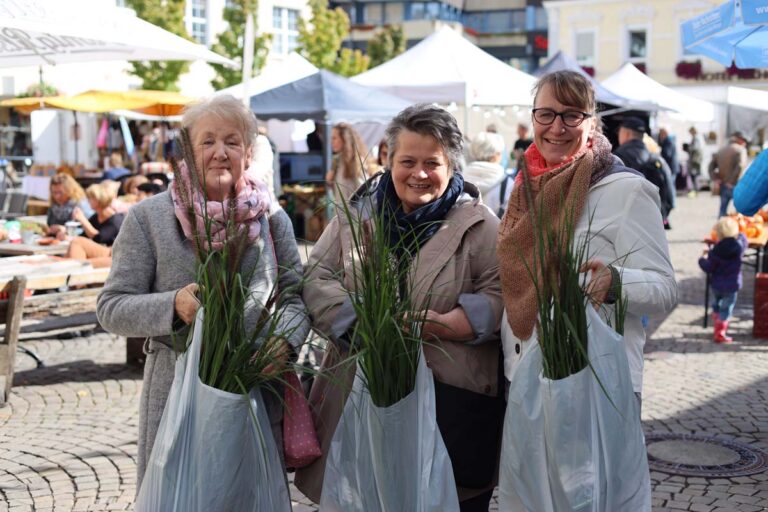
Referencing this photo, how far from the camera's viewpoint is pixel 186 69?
30.0 metres

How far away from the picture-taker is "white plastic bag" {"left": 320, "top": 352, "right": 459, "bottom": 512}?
2.51 m

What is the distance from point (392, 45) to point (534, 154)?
155ft

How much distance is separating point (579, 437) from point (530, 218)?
58 centimetres

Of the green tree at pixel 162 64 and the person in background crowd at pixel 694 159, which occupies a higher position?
the green tree at pixel 162 64

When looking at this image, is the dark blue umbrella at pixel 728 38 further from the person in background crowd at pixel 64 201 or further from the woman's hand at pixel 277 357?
the person in background crowd at pixel 64 201

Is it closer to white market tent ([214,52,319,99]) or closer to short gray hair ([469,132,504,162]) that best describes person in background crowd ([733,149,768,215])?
short gray hair ([469,132,504,162])

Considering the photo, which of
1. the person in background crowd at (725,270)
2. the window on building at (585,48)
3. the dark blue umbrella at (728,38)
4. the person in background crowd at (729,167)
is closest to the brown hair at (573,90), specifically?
the dark blue umbrella at (728,38)

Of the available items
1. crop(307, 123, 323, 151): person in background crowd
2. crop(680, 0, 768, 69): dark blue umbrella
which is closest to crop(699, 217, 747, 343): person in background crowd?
crop(680, 0, 768, 69): dark blue umbrella

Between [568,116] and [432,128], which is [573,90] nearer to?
[568,116]

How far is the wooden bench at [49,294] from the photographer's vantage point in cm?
604

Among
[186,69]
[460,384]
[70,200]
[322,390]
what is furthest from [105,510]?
[186,69]

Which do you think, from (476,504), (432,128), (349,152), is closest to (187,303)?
(432,128)

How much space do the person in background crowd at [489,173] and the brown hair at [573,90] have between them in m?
4.09

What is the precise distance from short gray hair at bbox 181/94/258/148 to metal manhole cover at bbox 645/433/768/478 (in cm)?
304
